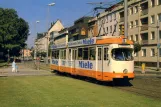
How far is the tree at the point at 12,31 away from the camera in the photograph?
286 feet

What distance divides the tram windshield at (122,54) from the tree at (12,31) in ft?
227

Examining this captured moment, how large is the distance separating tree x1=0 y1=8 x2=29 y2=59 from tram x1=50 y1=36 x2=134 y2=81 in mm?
63815

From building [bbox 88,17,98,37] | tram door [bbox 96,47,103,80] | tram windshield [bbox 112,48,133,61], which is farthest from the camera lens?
building [bbox 88,17,98,37]

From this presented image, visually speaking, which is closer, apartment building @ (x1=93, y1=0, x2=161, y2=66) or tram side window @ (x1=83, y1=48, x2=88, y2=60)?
tram side window @ (x1=83, y1=48, x2=88, y2=60)

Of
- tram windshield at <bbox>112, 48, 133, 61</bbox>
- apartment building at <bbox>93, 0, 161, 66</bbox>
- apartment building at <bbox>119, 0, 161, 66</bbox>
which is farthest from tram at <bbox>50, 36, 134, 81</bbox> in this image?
apartment building at <bbox>119, 0, 161, 66</bbox>

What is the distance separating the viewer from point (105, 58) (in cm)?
2034

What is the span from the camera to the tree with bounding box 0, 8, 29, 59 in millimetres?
87125

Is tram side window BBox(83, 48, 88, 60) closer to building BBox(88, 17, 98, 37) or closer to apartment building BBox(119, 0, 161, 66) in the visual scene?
building BBox(88, 17, 98, 37)

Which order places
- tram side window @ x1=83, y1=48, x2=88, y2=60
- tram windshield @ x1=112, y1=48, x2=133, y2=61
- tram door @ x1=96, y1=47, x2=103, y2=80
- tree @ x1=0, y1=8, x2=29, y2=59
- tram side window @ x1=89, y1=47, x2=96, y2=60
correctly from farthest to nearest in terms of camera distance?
tree @ x1=0, y1=8, x2=29, y2=59 → tram side window @ x1=83, y1=48, x2=88, y2=60 → tram side window @ x1=89, y1=47, x2=96, y2=60 → tram door @ x1=96, y1=47, x2=103, y2=80 → tram windshield @ x1=112, y1=48, x2=133, y2=61

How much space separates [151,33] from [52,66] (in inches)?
1293

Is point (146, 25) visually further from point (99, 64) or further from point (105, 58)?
point (105, 58)

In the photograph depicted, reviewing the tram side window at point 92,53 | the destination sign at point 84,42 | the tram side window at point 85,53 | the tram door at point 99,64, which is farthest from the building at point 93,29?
the tram door at point 99,64

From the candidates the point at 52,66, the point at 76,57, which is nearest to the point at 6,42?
the point at 52,66

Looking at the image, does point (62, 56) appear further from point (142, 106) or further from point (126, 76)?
point (142, 106)
